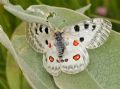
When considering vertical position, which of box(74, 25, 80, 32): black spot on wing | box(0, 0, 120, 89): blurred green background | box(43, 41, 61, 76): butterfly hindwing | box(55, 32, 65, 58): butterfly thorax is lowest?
box(0, 0, 120, 89): blurred green background

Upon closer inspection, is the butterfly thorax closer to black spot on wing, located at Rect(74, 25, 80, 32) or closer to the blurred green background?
black spot on wing, located at Rect(74, 25, 80, 32)

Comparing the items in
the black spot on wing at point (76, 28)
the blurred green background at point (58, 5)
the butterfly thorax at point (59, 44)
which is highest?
the black spot on wing at point (76, 28)

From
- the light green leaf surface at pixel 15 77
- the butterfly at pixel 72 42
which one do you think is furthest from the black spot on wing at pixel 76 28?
the light green leaf surface at pixel 15 77

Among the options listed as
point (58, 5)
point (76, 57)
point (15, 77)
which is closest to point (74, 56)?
point (76, 57)

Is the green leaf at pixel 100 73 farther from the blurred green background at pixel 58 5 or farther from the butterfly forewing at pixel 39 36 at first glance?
the blurred green background at pixel 58 5

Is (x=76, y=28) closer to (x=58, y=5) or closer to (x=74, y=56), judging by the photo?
(x=74, y=56)

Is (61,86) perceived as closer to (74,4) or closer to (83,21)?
(83,21)

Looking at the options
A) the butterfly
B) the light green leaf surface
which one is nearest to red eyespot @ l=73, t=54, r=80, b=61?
the butterfly
